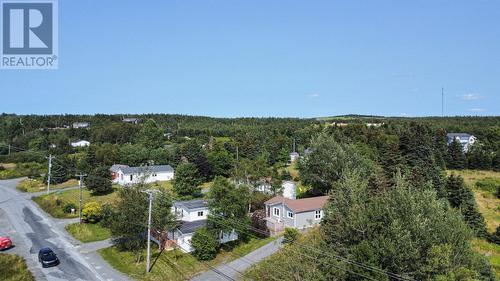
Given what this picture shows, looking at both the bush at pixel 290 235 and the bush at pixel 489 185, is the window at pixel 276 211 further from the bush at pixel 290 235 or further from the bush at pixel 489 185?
the bush at pixel 489 185

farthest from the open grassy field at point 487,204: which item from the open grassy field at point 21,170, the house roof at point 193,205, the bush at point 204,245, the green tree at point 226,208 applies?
the open grassy field at point 21,170

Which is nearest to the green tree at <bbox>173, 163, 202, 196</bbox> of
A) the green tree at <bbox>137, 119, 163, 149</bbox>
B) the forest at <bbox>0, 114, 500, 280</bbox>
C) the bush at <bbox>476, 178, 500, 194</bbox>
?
the forest at <bbox>0, 114, 500, 280</bbox>

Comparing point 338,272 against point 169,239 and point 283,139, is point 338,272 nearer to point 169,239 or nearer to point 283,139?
point 169,239

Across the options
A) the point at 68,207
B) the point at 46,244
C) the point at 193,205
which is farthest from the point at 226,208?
the point at 68,207

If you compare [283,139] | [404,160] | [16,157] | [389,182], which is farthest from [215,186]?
[16,157]

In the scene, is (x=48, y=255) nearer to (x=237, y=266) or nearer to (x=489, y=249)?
(x=237, y=266)

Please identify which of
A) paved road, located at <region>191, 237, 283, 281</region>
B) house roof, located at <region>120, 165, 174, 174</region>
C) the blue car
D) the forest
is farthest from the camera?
house roof, located at <region>120, 165, 174, 174</region>

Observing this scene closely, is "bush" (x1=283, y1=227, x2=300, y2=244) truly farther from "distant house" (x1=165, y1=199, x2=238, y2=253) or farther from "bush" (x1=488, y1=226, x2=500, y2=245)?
"bush" (x1=488, y1=226, x2=500, y2=245)
